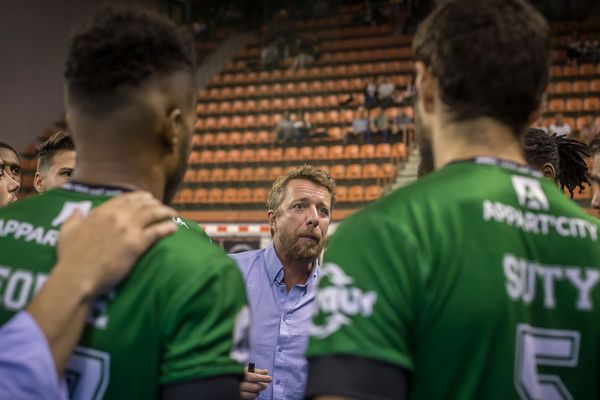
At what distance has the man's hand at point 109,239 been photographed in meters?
1.19

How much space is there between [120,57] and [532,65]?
→ 0.79 meters

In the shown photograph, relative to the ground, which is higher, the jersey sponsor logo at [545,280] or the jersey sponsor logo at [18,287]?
the jersey sponsor logo at [545,280]

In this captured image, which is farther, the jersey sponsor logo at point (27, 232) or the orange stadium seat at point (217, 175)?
the orange stadium seat at point (217, 175)

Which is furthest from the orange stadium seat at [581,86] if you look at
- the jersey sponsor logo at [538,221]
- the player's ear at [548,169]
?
the jersey sponsor logo at [538,221]

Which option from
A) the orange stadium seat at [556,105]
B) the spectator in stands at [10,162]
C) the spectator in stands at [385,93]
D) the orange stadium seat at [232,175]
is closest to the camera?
the spectator in stands at [10,162]

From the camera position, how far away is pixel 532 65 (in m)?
1.30

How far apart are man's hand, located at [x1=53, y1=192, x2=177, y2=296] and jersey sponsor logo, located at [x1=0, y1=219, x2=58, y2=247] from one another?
64 mm

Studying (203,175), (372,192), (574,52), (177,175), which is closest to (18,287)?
(177,175)

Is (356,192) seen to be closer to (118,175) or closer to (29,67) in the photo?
(29,67)

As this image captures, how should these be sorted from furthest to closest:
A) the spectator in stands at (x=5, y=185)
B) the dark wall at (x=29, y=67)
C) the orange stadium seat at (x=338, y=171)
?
1. the dark wall at (x=29, y=67)
2. the orange stadium seat at (x=338, y=171)
3. the spectator in stands at (x=5, y=185)

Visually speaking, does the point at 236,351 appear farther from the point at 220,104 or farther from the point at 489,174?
the point at 220,104

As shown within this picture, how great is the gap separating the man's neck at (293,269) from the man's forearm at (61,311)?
7.95 ft

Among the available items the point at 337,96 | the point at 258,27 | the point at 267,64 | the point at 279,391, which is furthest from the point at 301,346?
the point at 258,27

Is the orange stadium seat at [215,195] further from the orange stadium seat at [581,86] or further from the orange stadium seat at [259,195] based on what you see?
the orange stadium seat at [581,86]
